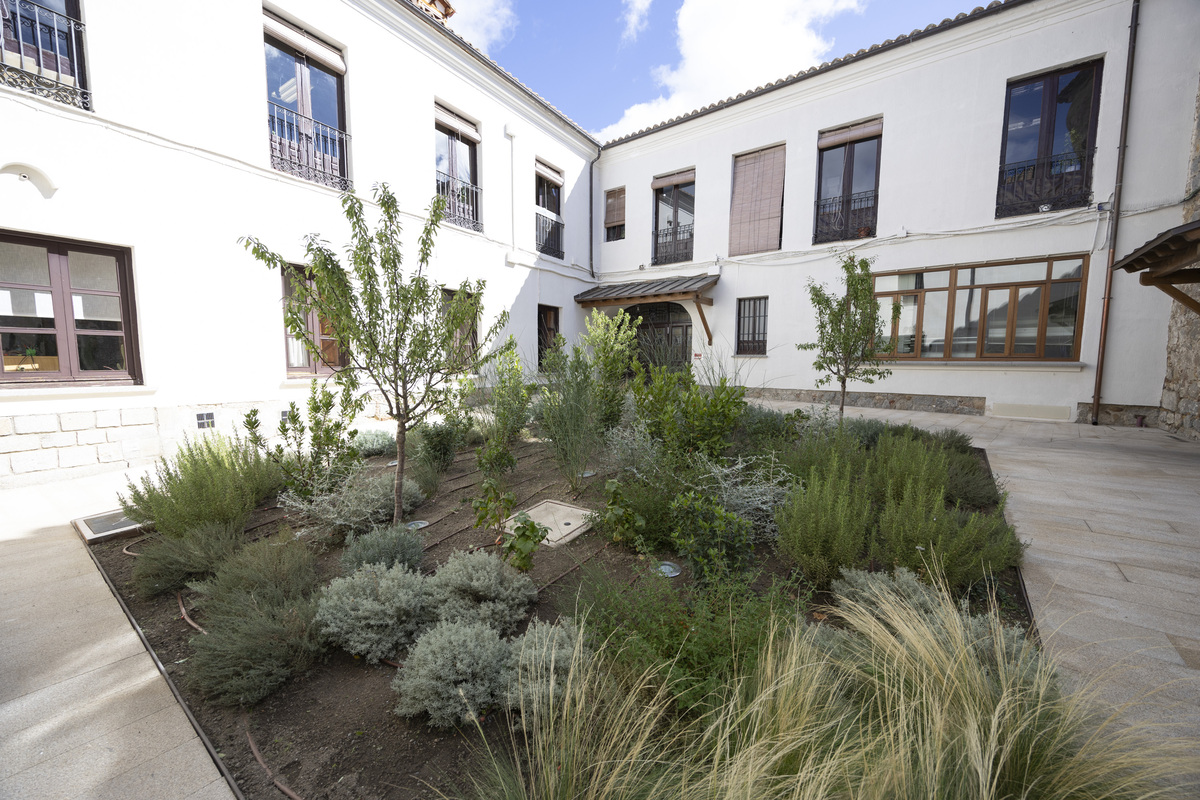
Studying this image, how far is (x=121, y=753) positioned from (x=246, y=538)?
1.71 m

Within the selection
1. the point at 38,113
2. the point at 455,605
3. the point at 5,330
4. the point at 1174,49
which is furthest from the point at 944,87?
the point at 5,330

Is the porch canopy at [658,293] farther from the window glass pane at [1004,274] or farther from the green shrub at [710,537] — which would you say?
the green shrub at [710,537]

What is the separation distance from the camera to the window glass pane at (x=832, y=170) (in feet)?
29.1

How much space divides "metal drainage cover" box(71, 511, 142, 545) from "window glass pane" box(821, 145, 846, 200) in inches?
428

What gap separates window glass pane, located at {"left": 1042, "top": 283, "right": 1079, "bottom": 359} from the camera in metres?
7.04

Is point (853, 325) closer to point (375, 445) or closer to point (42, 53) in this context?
point (375, 445)

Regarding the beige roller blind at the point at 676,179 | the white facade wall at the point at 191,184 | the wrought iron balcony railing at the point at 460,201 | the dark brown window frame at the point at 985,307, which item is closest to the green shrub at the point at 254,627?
the white facade wall at the point at 191,184

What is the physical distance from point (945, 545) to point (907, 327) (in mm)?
7637

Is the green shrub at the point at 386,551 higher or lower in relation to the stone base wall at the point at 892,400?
lower

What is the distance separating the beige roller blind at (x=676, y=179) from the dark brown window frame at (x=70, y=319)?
957 cm

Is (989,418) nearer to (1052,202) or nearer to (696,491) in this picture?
(1052,202)

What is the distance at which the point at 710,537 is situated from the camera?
2.28 meters

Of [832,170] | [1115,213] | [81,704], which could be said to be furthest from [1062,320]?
[81,704]

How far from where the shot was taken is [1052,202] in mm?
7082
